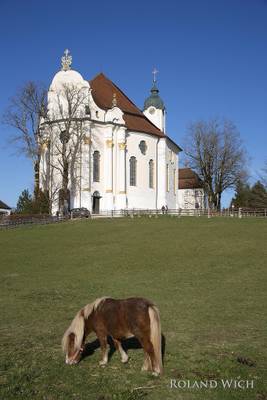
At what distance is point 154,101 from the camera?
68688 millimetres

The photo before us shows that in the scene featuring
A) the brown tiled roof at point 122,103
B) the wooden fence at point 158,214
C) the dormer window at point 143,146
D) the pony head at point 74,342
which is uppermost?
the brown tiled roof at point 122,103

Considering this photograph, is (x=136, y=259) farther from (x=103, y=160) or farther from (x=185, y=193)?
(x=185, y=193)

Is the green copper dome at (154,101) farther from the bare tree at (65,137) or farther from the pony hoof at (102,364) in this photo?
the pony hoof at (102,364)

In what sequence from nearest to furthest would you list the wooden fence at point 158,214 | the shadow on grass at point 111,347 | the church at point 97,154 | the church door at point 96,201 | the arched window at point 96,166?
the shadow on grass at point 111,347 → the wooden fence at point 158,214 → the church at point 97,154 → the church door at point 96,201 → the arched window at point 96,166

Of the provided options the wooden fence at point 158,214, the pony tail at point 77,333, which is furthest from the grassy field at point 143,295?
the wooden fence at point 158,214

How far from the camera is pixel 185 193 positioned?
81938 millimetres

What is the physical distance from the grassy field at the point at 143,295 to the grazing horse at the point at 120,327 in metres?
0.23

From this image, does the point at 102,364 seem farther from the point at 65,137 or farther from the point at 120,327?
the point at 65,137

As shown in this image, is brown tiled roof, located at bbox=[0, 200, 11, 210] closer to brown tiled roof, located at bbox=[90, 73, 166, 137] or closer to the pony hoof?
brown tiled roof, located at bbox=[90, 73, 166, 137]

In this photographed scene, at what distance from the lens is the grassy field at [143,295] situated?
6430 millimetres

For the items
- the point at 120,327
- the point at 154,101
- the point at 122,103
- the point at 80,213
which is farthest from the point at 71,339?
the point at 154,101

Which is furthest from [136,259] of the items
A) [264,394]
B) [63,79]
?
[63,79]

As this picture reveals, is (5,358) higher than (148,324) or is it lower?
lower

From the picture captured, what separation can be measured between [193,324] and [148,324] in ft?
11.9
